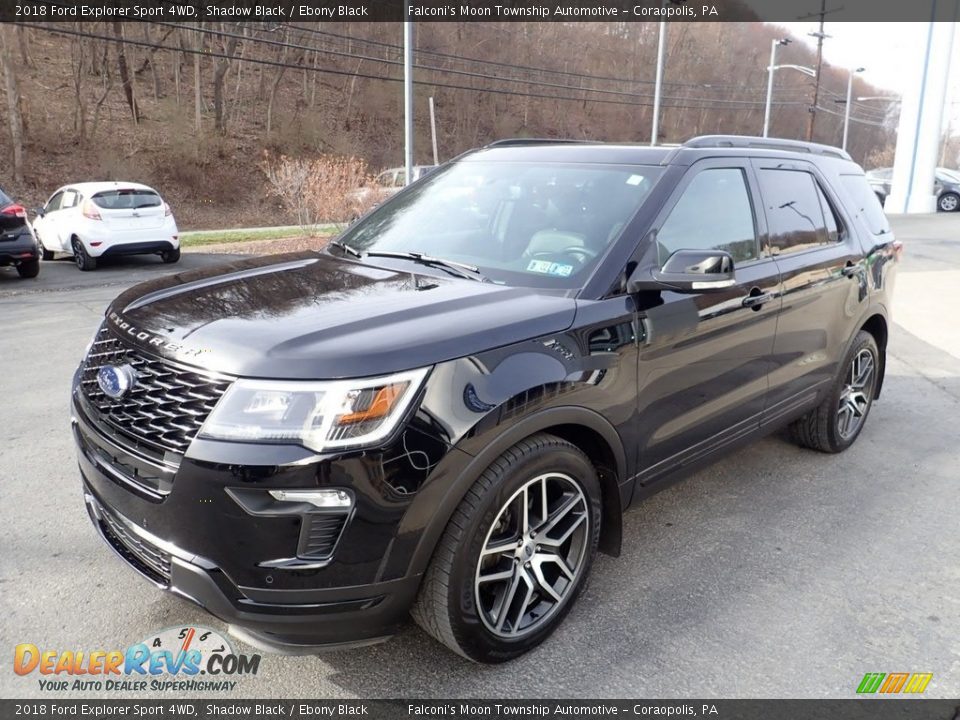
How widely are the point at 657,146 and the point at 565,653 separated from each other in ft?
7.42

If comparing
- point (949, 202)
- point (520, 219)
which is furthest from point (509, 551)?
point (949, 202)

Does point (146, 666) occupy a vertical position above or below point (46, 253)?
above

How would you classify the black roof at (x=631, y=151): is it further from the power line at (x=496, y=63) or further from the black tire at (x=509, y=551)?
the power line at (x=496, y=63)

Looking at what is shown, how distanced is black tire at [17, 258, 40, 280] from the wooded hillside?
16821mm

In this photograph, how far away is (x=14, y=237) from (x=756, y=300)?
10.9 metres

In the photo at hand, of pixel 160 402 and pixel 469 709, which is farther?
pixel 469 709

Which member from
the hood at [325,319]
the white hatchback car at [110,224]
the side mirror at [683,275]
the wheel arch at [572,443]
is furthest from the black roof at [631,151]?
the white hatchback car at [110,224]

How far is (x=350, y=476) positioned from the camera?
2.15 m

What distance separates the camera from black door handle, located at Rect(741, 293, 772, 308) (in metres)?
3.53

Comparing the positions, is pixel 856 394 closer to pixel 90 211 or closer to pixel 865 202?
pixel 865 202

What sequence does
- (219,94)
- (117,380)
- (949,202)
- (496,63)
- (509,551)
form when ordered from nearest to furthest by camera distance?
(117,380) < (509,551) < (949,202) < (219,94) < (496,63)

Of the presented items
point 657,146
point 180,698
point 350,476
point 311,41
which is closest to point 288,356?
point 350,476

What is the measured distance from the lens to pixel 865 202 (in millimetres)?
4949

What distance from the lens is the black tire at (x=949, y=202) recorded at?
93.6ft
